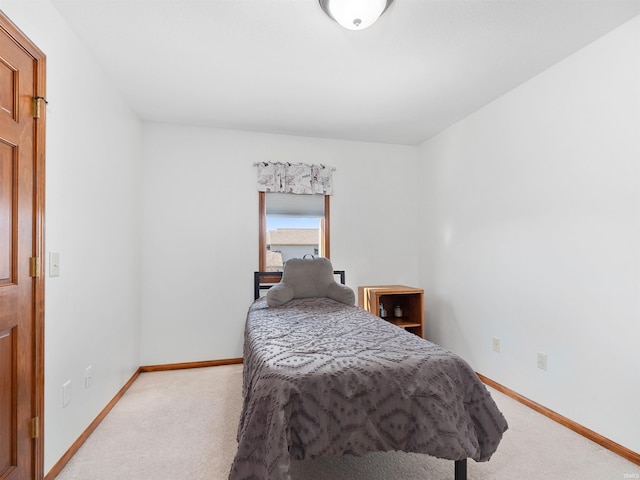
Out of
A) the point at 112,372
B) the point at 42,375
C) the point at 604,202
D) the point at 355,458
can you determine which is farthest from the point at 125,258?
the point at 604,202

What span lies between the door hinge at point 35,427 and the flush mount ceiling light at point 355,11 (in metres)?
2.42

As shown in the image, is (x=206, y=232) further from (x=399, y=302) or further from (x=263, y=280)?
(x=399, y=302)

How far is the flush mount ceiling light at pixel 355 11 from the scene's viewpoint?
1.62m

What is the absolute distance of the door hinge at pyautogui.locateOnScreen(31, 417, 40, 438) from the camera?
1534 mm

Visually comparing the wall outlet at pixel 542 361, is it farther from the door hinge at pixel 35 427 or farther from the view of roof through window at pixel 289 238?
the door hinge at pixel 35 427

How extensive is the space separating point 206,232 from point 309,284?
4.09 feet

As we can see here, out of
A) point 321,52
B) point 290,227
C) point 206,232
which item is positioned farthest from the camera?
point 290,227

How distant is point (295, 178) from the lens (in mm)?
3592

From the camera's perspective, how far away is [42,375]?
1.58 meters

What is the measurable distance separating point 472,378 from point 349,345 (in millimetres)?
585

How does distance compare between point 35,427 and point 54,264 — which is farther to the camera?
point 54,264

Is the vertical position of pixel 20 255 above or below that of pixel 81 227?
below

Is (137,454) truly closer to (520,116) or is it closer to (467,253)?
(467,253)

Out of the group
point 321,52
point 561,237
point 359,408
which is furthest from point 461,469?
point 321,52
